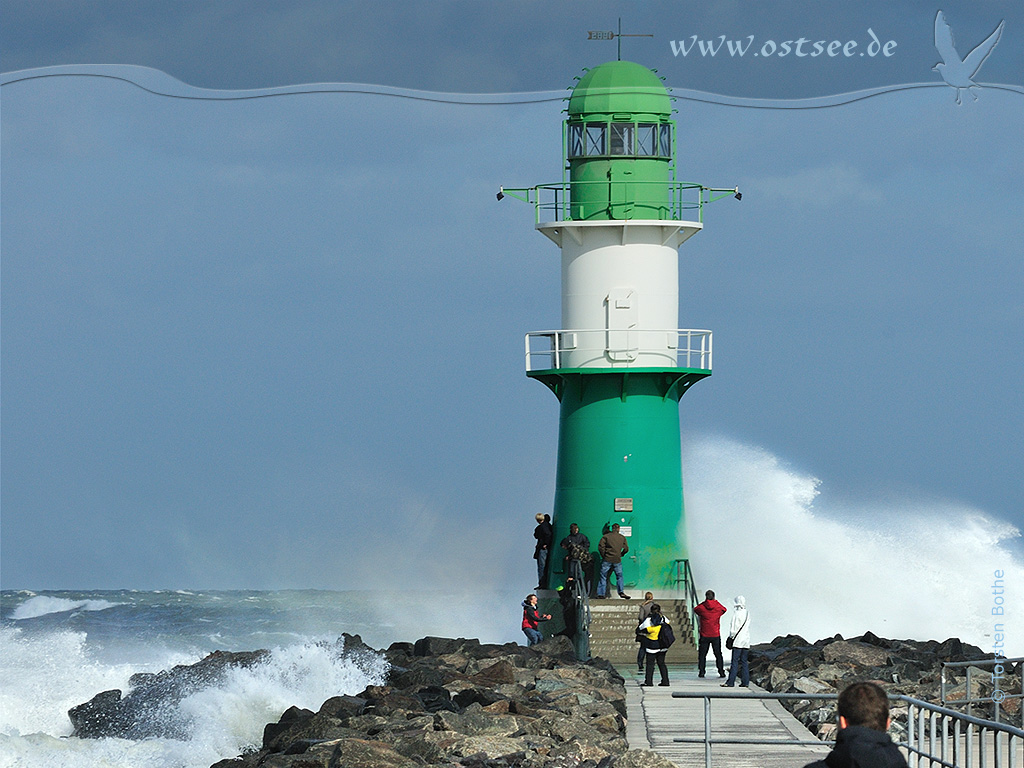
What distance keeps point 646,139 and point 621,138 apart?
0.40m

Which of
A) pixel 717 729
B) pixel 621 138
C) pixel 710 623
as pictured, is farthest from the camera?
pixel 621 138

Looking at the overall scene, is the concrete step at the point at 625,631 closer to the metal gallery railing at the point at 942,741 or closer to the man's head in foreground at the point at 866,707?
the metal gallery railing at the point at 942,741

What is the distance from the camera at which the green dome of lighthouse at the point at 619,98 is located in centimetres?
2580

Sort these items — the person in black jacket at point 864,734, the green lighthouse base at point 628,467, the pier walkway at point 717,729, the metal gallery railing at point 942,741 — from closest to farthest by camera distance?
the person in black jacket at point 864,734 → the metal gallery railing at point 942,741 → the pier walkway at point 717,729 → the green lighthouse base at point 628,467

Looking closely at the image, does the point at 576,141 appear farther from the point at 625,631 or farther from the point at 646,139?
the point at 625,631

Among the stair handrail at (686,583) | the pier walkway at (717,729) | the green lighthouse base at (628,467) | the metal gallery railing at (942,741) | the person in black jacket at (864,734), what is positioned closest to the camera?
the person in black jacket at (864,734)

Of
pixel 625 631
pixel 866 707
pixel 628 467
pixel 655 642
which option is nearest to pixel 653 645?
pixel 655 642

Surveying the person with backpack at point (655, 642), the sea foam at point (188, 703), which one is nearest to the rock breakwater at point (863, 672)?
the person with backpack at point (655, 642)

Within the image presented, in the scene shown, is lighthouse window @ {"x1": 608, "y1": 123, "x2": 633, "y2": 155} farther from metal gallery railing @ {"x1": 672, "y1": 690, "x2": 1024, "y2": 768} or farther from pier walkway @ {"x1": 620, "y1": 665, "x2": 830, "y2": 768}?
metal gallery railing @ {"x1": 672, "y1": 690, "x2": 1024, "y2": 768}

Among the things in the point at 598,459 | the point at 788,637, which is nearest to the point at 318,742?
the point at 598,459

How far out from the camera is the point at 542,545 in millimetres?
25484

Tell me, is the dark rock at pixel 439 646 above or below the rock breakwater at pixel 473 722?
above

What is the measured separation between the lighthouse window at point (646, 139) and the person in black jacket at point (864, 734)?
774 inches

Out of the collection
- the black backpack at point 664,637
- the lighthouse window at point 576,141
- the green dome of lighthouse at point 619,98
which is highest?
the green dome of lighthouse at point 619,98
